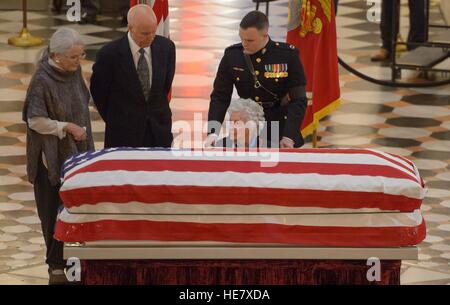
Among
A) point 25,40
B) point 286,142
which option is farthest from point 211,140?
point 25,40

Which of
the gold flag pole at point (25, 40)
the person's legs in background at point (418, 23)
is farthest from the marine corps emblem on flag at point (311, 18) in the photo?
the gold flag pole at point (25, 40)

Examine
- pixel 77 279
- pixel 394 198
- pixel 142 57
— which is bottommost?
pixel 77 279

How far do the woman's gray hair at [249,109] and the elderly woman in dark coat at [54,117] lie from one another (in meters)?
0.79

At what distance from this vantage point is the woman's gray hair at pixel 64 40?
247 inches

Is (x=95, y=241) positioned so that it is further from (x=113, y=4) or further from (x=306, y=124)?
(x=113, y=4)

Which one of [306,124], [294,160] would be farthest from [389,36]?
[294,160]

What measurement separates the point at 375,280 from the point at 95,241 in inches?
46.6

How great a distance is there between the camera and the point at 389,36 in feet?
42.2

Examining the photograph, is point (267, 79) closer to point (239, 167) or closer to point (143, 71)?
point (143, 71)

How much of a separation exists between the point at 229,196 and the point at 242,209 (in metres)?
0.08

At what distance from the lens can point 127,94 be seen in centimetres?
692

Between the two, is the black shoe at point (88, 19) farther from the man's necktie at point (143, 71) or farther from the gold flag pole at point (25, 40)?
the man's necktie at point (143, 71)

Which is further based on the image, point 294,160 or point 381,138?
point 381,138

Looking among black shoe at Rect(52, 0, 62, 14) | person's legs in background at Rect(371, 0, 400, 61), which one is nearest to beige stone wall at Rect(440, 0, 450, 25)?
person's legs in background at Rect(371, 0, 400, 61)
